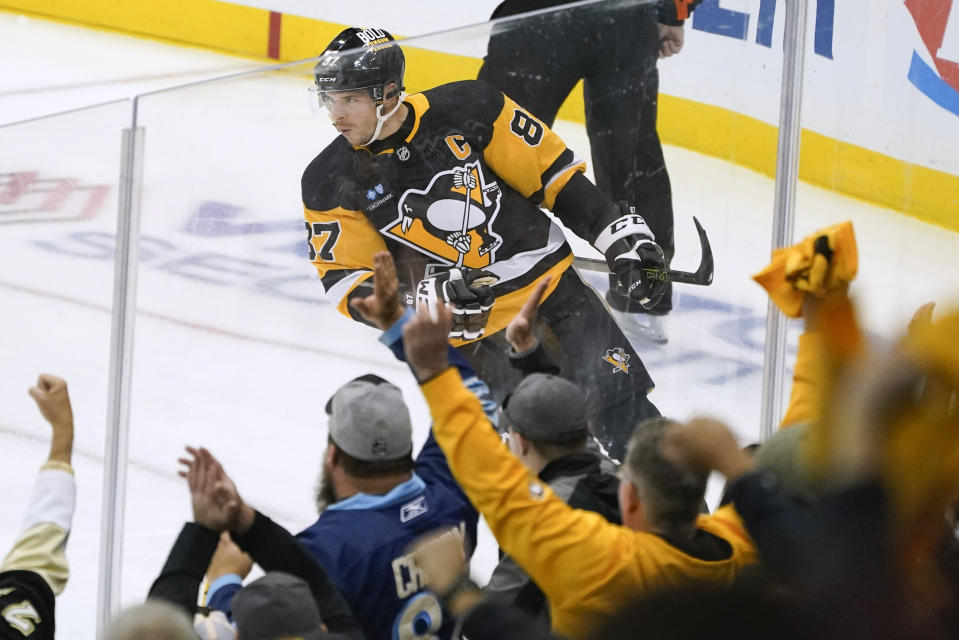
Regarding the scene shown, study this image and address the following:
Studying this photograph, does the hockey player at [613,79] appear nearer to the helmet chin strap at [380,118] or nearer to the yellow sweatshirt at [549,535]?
the helmet chin strap at [380,118]

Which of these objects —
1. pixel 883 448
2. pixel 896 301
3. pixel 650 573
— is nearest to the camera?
pixel 883 448

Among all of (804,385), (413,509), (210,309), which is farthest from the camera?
(210,309)

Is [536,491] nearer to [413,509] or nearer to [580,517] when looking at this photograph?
[580,517]

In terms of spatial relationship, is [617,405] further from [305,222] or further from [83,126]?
[83,126]

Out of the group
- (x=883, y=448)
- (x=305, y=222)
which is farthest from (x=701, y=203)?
(x=883, y=448)

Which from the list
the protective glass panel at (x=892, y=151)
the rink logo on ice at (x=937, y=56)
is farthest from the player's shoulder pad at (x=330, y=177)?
the rink logo on ice at (x=937, y=56)

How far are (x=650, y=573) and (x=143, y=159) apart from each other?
1.28 m

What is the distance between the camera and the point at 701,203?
95.7 inches

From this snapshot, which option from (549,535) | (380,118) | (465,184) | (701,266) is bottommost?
(549,535)

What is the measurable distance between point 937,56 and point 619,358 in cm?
108

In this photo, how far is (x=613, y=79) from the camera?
2371 millimetres

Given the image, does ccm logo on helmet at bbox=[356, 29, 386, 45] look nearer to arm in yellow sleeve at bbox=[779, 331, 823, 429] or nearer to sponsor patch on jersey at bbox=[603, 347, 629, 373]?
sponsor patch on jersey at bbox=[603, 347, 629, 373]

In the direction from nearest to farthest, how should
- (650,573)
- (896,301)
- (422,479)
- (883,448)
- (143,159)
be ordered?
(883,448) → (650,573) → (422,479) → (143,159) → (896,301)

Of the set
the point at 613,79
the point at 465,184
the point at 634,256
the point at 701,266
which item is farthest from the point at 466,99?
the point at 701,266
